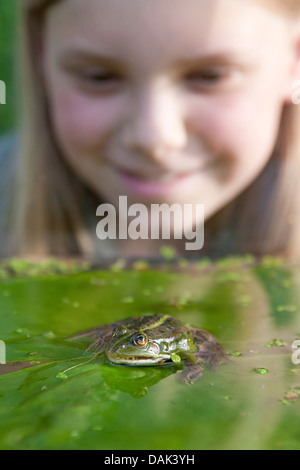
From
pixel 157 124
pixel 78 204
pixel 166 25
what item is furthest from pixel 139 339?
pixel 78 204

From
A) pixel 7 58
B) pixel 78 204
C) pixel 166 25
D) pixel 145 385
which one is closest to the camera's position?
pixel 145 385

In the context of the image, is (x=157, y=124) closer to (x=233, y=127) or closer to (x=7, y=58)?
(x=233, y=127)

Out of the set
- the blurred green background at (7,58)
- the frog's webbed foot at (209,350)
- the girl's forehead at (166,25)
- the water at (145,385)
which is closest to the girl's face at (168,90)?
the girl's forehead at (166,25)

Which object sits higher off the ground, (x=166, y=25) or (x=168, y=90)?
(x=166, y=25)

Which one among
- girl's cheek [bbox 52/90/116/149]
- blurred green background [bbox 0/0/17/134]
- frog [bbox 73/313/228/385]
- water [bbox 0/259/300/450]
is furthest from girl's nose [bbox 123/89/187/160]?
blurred green background [bbox 0/0/17/134]

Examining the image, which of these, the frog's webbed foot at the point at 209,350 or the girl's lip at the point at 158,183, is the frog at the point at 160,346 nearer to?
the frog's webbed foot at the point at 209,350

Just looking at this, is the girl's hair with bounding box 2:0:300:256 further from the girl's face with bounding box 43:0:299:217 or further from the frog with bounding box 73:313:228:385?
the frog with bounding box 73:313:228:385
